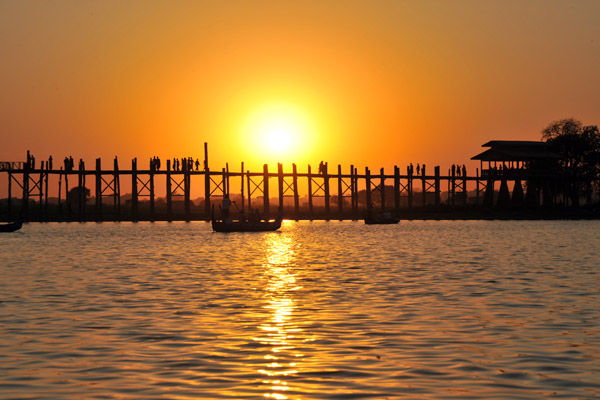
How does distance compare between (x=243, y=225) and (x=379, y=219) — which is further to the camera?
(x=379, y=219)

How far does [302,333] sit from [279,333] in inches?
15.7

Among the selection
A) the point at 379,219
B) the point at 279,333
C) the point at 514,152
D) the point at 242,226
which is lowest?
the point at 279,333

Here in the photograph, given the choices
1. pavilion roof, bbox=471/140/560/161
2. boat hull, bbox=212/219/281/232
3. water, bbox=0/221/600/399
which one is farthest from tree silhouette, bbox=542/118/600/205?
water, bbox=0/221/600/399

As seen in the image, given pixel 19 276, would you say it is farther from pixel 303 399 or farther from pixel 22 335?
pixel 303 399

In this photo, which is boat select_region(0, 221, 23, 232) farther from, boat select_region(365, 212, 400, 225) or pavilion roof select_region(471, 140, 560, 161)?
pavilion roof select_region(471, 140, 560, 161)

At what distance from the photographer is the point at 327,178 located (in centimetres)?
8781

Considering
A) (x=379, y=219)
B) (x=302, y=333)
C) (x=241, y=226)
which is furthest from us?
(x=379, y=219)

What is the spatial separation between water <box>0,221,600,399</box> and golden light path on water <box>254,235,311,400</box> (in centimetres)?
4

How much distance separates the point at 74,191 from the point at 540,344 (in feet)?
432

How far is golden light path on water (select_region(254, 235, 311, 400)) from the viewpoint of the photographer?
33.6ft

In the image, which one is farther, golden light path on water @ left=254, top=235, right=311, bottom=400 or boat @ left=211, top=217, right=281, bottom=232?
boat @ left=211, top=217, right=281, bottom=232

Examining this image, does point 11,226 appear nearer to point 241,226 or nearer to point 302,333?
point 241,226

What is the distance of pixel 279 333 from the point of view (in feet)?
46.5

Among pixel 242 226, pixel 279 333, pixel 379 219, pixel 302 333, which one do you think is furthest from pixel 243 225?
pixel 302 333
